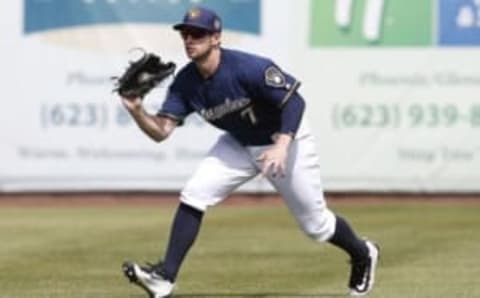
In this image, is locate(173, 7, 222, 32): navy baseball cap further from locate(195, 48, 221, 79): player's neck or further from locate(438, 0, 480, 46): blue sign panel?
A: locate(438, 0, 480, 46): blue sign panel

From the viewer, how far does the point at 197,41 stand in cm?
877

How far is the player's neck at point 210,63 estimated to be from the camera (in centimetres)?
887

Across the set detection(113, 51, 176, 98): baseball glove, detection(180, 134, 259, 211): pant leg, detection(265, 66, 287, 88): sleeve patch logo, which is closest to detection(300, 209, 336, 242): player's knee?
detection(180, 134, 259, 211): pant leg

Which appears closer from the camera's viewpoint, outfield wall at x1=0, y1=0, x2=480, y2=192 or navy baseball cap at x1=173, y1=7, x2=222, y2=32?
navy baseball cap at x1=173, y1=7, x2=222, y2=32

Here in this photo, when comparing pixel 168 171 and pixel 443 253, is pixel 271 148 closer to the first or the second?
pixel 443 253

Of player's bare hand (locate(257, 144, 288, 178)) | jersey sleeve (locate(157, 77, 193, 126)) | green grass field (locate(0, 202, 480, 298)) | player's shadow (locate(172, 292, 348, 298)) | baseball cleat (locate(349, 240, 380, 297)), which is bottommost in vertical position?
green grass field (locate(0, 202, 480, 298))

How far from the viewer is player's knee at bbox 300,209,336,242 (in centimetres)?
925

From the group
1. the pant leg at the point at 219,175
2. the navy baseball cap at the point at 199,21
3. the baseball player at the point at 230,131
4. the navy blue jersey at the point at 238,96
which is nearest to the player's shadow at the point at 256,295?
the baseball player at the point at 230,131

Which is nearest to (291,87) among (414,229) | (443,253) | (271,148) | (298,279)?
(271,148)

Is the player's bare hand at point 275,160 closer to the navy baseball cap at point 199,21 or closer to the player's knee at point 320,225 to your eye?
the player's knee at point 320,225

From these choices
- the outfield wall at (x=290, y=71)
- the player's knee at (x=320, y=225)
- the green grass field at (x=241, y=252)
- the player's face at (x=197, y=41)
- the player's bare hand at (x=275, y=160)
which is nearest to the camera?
the player's bare hand at (x=275, y=160)

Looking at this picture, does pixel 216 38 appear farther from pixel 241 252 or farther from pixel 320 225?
pixel 241 252

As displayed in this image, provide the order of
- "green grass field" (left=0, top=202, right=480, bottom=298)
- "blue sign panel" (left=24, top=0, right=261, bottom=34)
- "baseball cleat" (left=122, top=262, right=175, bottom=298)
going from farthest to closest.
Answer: "blue sign panel" (left=24, top=0, right=261, bottom=34), "green grass field" (left=0, top=202, right=480, bottom=298), "baseball cleat" (left=122, top=262, right=175, bottom=298)

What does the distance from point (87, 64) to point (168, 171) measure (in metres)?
1.51
